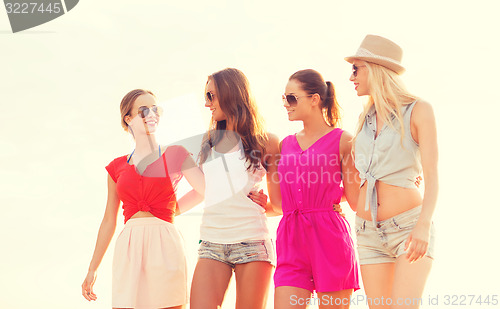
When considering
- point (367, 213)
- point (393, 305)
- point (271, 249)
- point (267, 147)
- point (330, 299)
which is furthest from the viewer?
point (267, 147)

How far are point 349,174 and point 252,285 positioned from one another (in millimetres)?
1450

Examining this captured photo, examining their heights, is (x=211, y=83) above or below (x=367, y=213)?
above

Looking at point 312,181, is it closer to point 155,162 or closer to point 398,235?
point 398,235

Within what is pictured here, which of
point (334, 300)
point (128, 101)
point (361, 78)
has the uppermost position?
point (128, 101)

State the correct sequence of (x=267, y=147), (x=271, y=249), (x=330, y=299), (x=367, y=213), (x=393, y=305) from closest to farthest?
(x=393, y=305)
(x=367, y=213)
(x=330, y=299)
(x=271, y=249)
(x=267, y=147)

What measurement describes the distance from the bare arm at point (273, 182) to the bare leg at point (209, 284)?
810mm

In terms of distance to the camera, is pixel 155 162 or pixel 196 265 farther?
pixel 155 162

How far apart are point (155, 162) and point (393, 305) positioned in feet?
10.2

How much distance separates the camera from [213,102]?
6.39 meters

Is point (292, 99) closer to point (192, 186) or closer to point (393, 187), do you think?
point (192, 186)

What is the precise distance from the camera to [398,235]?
4895 millimetres

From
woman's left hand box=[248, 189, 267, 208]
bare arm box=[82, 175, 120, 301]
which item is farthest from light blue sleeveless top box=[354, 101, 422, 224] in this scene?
bare arm box=[82, 175, 120, 301]

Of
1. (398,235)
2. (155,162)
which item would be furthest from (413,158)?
(155,162)

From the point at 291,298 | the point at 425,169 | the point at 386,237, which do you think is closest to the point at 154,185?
the point at 291,298
